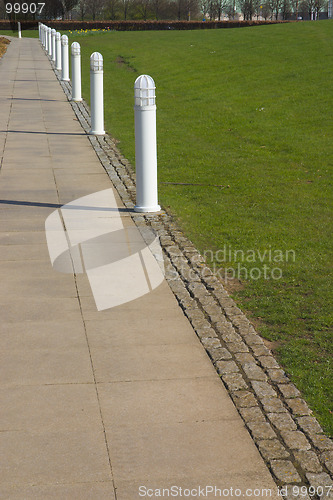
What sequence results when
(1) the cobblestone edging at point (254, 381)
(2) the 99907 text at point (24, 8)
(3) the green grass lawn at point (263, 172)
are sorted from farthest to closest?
1. (2) the 99907 text at point (24, 8)
2. (3) the green grass lawn at point (263, 172)
3. (1) the cobblestone edging at point (254, 381)

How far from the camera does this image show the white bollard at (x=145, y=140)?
8664mm

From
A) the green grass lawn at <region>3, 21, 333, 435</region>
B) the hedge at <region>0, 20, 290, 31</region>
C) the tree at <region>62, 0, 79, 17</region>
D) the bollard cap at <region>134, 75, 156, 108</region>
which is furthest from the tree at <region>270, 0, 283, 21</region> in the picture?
the bollard cap at <region>134, 75, 156, 108</region>

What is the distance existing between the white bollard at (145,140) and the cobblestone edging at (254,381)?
1210mm

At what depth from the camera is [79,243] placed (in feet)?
24.8

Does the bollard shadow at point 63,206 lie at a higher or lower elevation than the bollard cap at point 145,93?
lower

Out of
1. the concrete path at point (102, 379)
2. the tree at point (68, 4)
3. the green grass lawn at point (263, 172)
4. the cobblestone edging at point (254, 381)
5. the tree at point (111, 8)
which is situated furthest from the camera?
the tree at point (111, 8)

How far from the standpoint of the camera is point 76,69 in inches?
711

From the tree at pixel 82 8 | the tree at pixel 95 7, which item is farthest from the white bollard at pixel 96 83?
the tree at pixel 82 8

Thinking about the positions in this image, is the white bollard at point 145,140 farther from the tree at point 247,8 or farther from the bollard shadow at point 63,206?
the tree at point 247,8

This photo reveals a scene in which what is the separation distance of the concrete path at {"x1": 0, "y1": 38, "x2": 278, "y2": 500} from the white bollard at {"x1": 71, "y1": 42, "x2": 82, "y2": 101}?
400 inches

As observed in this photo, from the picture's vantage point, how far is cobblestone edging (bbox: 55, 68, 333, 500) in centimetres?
367

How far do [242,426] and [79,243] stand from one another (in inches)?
156

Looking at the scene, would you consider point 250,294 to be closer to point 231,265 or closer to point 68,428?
point 231,265

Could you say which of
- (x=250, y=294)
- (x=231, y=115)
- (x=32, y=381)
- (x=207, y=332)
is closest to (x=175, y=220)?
(x=250, y=294)
